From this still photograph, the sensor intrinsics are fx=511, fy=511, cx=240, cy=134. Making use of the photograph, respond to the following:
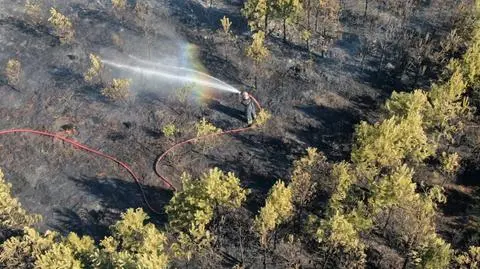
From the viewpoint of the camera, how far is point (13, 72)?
26.7m

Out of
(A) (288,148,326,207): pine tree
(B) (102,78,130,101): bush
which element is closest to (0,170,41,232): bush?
(B) (102,78,130,101): bush

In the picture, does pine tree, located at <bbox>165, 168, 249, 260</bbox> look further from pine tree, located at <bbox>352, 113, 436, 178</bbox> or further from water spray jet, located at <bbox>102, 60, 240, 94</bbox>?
water spray jet, located at <bbox>102, 60, 240, 94</bbox>

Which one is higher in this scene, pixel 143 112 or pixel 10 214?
pixel 143 112

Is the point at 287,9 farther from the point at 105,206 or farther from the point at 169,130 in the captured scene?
the point at 105,206

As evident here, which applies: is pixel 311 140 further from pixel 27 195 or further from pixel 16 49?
pixel 16 49

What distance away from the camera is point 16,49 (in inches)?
1158

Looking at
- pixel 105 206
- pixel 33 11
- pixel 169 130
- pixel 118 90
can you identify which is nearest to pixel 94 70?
pixel 118 90

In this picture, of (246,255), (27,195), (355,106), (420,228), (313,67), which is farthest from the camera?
(313,67)

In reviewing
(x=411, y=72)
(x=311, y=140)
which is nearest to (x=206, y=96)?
(x=311, y=140)

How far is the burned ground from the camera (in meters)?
22.4

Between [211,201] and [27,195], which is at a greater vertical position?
[211,201]

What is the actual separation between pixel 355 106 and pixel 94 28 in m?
16.1

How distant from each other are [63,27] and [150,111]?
8.07 meters

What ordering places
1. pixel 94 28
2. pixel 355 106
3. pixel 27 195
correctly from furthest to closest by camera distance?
pixel 94 28, pixel 355 106, pixel 27 195
